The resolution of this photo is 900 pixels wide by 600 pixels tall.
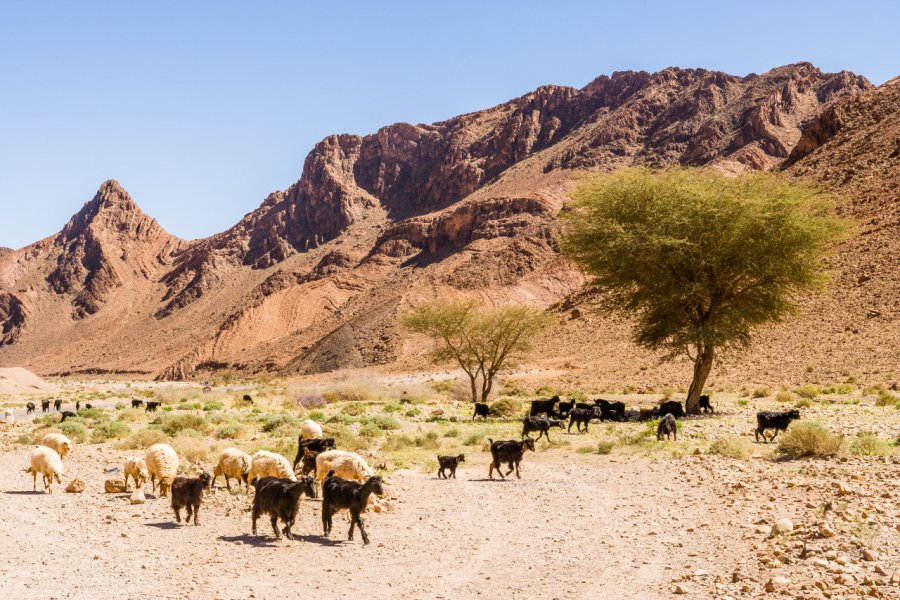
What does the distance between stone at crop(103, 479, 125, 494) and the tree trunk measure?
73.4 ft

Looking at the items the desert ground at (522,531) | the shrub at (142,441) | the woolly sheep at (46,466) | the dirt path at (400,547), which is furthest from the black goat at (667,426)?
the woolly sheep at (46,466)

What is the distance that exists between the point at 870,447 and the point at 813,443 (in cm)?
130

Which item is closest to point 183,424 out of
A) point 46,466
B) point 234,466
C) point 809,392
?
point 46,466

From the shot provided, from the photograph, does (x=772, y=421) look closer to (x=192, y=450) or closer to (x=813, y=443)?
(x=813, y=443)

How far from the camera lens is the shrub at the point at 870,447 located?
1708cm

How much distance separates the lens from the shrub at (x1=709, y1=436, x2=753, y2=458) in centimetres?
1848

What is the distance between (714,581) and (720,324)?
24.4 metres

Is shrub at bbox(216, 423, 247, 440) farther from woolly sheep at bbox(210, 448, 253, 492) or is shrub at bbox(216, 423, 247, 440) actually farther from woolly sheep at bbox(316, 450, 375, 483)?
woolly sheep at bbox(316, 450, 375, 483)

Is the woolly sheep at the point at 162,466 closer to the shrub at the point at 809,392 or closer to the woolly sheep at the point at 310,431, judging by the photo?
the woolly sheep at the point at 310,431

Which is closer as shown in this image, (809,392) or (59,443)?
(59,443)

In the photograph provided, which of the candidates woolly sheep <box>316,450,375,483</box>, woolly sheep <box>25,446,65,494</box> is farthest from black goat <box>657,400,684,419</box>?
woolly sheep <box>25,446,65,494</box>

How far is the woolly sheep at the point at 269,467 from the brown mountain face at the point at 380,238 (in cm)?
7750

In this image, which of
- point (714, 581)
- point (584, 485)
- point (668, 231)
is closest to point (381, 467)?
point (584, 485)

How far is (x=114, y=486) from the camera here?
49.8 feet
